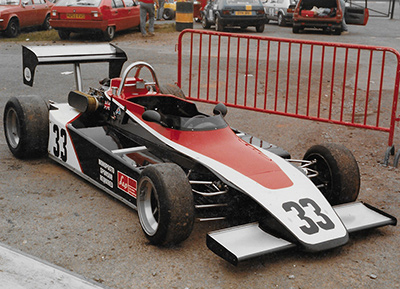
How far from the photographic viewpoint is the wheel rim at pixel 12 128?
24.0 ft

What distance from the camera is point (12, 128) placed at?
7391mm

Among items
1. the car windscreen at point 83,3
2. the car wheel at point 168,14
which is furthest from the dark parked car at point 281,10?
the car windscreen at point 83,3

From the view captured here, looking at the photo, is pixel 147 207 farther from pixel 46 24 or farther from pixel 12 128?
pixel 46 24

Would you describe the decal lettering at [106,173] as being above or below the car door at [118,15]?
below

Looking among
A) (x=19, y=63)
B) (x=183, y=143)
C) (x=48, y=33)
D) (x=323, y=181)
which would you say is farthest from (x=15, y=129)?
(x=48, y=33)

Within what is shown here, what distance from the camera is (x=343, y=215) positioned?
17.4 feet

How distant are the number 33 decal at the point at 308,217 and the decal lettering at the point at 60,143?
2.91 metres

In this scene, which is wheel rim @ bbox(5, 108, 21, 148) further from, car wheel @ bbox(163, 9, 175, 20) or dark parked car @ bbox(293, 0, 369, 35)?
car wheel @ bbox(163, 9, 175, 20)

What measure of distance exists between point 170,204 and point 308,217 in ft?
3.63

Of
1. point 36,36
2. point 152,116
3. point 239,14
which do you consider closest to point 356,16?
point 239,14

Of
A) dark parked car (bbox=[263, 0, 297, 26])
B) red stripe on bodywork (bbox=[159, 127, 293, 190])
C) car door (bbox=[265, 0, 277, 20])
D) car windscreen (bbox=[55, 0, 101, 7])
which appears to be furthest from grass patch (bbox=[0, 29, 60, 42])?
red stripe on bodywork (bbox=[159, 127, 293, 190])

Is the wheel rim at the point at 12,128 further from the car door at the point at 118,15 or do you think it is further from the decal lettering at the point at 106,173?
the car door at the point at 118,15

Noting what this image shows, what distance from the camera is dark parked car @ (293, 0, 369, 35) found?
20953mm

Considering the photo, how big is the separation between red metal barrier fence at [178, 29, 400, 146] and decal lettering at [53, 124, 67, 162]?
297 cm
